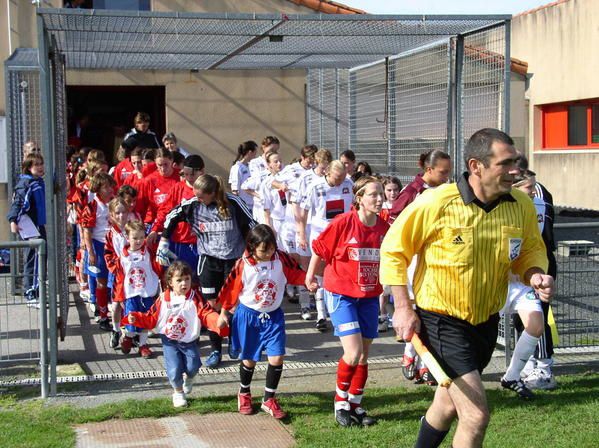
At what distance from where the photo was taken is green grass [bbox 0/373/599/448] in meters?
5.46

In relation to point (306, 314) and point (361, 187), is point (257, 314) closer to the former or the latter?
point (361, 187)

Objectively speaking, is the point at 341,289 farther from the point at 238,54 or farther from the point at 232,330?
the point at 238,54

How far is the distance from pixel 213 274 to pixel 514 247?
3615 millimetres

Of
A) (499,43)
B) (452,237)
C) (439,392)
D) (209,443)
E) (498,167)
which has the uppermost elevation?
(499,43)

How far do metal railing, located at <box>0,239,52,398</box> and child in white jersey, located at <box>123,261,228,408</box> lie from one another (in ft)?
2.45

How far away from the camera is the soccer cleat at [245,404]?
6062mm

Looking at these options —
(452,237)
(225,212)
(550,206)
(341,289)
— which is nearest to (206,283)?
(225,212)

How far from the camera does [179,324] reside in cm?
626

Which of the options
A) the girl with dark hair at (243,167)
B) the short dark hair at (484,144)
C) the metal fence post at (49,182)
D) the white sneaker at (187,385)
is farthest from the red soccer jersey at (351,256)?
the girl with dark hair at (243,167)

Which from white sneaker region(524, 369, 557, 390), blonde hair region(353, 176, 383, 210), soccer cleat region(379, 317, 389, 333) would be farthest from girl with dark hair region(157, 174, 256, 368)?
white sneaker region(524, 369, 557, 390)

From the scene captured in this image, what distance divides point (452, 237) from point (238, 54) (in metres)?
6.34

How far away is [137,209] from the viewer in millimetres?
8594

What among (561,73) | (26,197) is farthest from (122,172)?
(561,73)

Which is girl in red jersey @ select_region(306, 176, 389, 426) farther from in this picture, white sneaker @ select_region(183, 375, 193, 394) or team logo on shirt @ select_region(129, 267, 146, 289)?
team logo on shirt @ select_region(129, 267, 146, 289)
